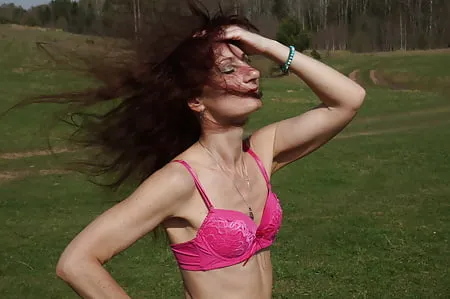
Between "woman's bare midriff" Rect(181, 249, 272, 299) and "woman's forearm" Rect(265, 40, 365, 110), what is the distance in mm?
738

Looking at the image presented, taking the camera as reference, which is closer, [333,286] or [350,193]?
[333,286]

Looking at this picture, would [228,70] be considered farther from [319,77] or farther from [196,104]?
[319,77]

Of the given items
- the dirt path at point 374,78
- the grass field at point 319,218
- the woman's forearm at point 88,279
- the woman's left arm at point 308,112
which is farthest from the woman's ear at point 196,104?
the dirt path at point 374,78

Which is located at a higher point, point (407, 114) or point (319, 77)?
point (319, 77)

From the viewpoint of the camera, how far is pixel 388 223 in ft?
30.0

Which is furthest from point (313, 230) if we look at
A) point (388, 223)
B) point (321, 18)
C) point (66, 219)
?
point (321, 18)

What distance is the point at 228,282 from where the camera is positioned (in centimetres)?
264

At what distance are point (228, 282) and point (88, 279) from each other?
54 cm

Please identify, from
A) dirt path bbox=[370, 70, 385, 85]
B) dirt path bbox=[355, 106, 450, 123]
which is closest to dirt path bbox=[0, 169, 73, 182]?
dirt path bbox=[355, 106, 450, 123]

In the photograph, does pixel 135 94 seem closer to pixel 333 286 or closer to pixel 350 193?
pixel 333 286

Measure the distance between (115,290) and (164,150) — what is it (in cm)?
71

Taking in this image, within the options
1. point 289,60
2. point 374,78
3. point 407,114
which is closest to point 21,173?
point 289,60

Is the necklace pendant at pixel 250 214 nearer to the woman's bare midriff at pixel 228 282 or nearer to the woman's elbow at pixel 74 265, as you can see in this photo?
the woman's bare midriff at pixel 228 282

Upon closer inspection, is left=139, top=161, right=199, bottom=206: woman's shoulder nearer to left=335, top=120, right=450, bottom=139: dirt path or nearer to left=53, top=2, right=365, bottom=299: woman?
left=53, top=2, right=365, bottom=299: woman
